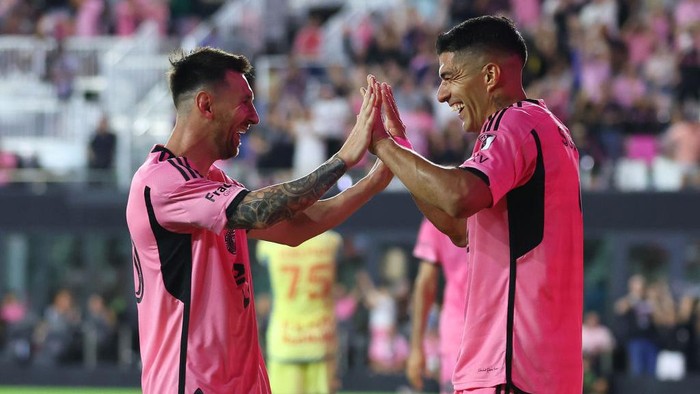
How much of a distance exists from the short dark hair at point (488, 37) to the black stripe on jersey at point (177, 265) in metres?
1.34

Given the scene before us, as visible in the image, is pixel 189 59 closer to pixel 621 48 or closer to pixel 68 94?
pixel 621 48

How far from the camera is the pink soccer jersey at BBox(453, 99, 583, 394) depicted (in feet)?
16.3

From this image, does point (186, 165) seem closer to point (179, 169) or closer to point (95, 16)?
point (179, 169)

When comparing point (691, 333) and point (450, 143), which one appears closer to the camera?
point (691, 333)

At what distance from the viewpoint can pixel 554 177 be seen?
501 centimetres

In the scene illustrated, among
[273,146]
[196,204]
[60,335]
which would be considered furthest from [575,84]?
[196,204]

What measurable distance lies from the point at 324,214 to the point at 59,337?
1385cm

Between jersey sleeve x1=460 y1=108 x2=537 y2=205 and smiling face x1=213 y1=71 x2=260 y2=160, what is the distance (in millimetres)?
1099

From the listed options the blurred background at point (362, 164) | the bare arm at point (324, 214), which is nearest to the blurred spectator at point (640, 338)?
the blurred background at point (362, 164)

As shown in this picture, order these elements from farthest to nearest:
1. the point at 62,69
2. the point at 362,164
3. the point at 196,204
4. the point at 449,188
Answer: the point at 62,69 → the point at 362,164 → the point at 196,204 → the point at 449,188

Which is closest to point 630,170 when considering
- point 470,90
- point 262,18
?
point 262,18

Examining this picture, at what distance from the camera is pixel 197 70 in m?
5.49

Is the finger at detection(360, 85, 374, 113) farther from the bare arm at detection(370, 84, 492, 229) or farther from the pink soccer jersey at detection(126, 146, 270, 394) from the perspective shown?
the pink soccer jersey at detection(126, 146, 270, 394)

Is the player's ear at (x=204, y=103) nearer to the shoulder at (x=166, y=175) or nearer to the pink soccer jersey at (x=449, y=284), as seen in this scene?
the shoulder at (x=166, y=175)
